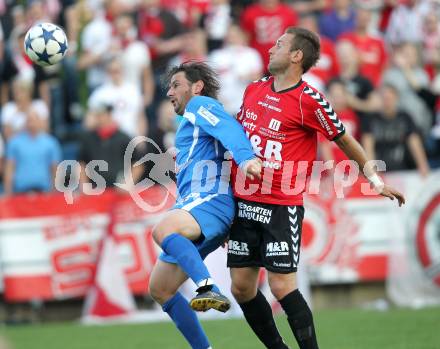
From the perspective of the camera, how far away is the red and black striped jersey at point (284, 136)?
7.44 metres

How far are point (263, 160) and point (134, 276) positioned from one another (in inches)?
226

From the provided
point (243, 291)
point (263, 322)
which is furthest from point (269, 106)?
point (263, 322)

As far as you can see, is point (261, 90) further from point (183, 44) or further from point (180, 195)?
point (183, 44)

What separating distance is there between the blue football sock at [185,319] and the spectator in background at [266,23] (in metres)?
8.16

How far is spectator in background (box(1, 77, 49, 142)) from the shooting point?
1437cm

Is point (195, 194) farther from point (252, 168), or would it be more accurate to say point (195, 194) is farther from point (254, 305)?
point (254, 305)

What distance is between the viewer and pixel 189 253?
719 centimetres

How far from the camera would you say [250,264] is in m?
7.61

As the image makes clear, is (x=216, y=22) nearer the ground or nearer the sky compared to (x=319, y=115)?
nearer the sky

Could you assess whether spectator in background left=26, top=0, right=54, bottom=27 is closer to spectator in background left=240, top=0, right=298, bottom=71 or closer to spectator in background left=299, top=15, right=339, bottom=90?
spectator in background left=240, top=0, right=298, bottom=71

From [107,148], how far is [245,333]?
3783mm

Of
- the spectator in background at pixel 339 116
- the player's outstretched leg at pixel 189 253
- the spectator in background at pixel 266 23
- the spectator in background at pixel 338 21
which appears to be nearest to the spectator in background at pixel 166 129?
the spectator in background at pixel 339 116

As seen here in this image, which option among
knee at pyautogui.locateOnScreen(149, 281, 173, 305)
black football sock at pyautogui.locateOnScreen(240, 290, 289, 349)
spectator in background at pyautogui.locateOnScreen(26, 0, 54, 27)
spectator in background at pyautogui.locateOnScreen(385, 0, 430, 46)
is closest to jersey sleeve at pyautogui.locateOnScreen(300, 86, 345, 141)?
black football sock at pyautogui.locateOnScreen(240, 290, 289, 349)

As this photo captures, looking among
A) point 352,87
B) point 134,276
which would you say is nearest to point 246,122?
point 134,276
